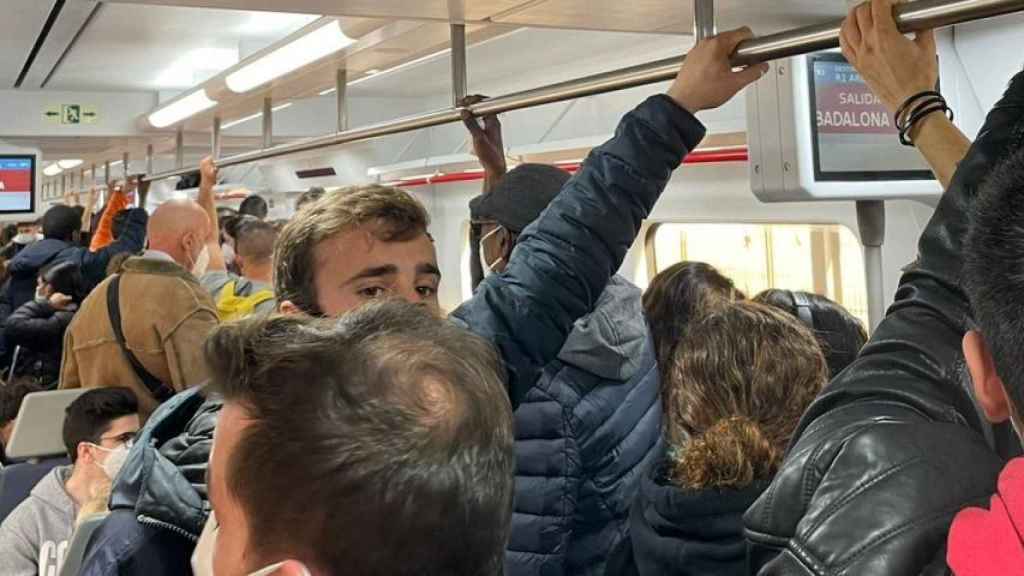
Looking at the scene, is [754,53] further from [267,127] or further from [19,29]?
[19,29]

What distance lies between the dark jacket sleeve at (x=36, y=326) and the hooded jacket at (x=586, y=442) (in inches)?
161

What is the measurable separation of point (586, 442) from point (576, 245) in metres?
0.65

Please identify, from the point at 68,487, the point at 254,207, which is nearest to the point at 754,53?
the point at 68,487

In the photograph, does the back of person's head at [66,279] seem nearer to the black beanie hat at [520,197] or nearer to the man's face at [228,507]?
the black beanie hat at [520,197]

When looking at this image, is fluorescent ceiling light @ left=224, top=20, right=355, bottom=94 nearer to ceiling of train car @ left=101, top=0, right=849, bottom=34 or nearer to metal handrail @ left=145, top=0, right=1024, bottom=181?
metal handrail @ left=145, top=0, right=1024, bottom=181

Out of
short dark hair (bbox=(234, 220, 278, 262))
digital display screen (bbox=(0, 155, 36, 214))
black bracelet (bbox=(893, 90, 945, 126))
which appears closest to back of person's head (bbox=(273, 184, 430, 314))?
black bracelet (bbox=(893, 90, 945, 126))

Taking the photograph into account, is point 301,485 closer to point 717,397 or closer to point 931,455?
point 931,455

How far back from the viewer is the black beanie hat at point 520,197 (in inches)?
84.3

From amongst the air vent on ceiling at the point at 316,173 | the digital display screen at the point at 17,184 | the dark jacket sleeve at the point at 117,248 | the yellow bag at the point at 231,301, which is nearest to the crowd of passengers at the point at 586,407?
the yellow bag at the point at 231,301

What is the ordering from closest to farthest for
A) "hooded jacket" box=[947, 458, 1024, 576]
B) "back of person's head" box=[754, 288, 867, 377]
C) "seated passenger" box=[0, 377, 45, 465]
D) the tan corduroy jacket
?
"hooded jacket" box=[947, 458, 1024, 576]
"back of person's head" box=[754, 288, 867, 377]
the tan corduroy jacket
"seated passenger" box=[0, 377, 45, 465]

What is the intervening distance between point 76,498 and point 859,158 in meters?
2.50

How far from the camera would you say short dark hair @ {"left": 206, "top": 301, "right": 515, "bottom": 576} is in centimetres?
86

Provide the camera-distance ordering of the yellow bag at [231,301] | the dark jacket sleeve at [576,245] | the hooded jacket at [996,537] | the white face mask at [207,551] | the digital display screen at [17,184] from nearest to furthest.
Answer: the hooded jacket at [996,537]
the white face mask at [207,551]
the dark jacket sleeve at [576,245]
the yellow bag at [231,301]
the digital display screen at [17,184]

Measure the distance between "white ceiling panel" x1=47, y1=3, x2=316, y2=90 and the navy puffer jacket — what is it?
273cm
